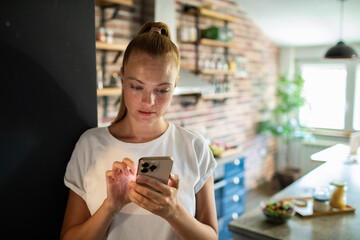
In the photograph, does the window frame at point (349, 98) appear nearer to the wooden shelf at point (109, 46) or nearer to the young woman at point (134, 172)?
the wooden shelf at point (109, 46)

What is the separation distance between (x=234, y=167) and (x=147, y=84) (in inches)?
118

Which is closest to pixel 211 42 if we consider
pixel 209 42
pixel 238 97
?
pixel 209 42

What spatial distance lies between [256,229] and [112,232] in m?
1.19

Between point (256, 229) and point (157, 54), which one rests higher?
point (157, 54)

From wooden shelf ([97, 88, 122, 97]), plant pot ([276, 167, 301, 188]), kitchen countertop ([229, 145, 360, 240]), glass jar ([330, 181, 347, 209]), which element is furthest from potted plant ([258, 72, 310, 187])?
wooden shelf ([97, 88, 122, 97])

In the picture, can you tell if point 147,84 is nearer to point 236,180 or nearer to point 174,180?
point 174,180

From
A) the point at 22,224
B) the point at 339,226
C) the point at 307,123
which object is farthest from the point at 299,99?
the point at 22,224

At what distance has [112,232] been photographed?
40.9 inches

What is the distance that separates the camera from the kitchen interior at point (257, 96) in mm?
2096

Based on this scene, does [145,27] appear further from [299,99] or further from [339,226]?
[299,99]

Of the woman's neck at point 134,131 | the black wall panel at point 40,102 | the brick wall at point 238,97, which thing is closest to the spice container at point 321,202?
the woman's neck at point 134,131

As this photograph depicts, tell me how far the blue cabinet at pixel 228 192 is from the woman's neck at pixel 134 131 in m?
2.46

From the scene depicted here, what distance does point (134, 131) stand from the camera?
1145 millimetres

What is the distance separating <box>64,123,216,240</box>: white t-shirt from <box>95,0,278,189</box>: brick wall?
1942 millimetres
